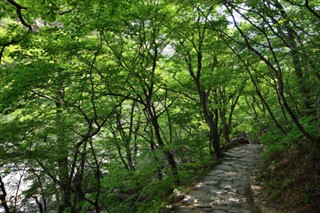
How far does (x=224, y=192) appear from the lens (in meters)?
6.80

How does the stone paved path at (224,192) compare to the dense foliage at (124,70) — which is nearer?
the dense foliage at (124,70)

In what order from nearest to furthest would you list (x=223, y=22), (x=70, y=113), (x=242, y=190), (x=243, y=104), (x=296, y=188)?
(x=296, y=188) < (x=242, y=190) < (x=223, y=22) < (x=70, y=113) < (x=243, y=104)

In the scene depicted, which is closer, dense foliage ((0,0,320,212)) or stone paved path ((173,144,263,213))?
dense foliage ((0,0,320,212))

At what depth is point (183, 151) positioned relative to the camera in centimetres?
910

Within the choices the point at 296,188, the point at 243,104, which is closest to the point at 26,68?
the point at 296,188

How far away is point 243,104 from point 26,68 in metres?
15.1

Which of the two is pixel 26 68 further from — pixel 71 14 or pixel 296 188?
pixel 296 188

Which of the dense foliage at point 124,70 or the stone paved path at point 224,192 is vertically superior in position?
the dense foliage at point 124,70

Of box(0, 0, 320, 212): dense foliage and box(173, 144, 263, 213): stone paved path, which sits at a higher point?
box(0, 0, 320, 212): dense foliage

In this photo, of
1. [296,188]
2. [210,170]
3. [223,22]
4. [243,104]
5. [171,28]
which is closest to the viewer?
[296,188]

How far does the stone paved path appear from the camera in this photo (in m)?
5.85

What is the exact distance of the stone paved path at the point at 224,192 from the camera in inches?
230

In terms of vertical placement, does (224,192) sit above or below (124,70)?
below

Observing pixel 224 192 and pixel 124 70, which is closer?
pixel 224 192
